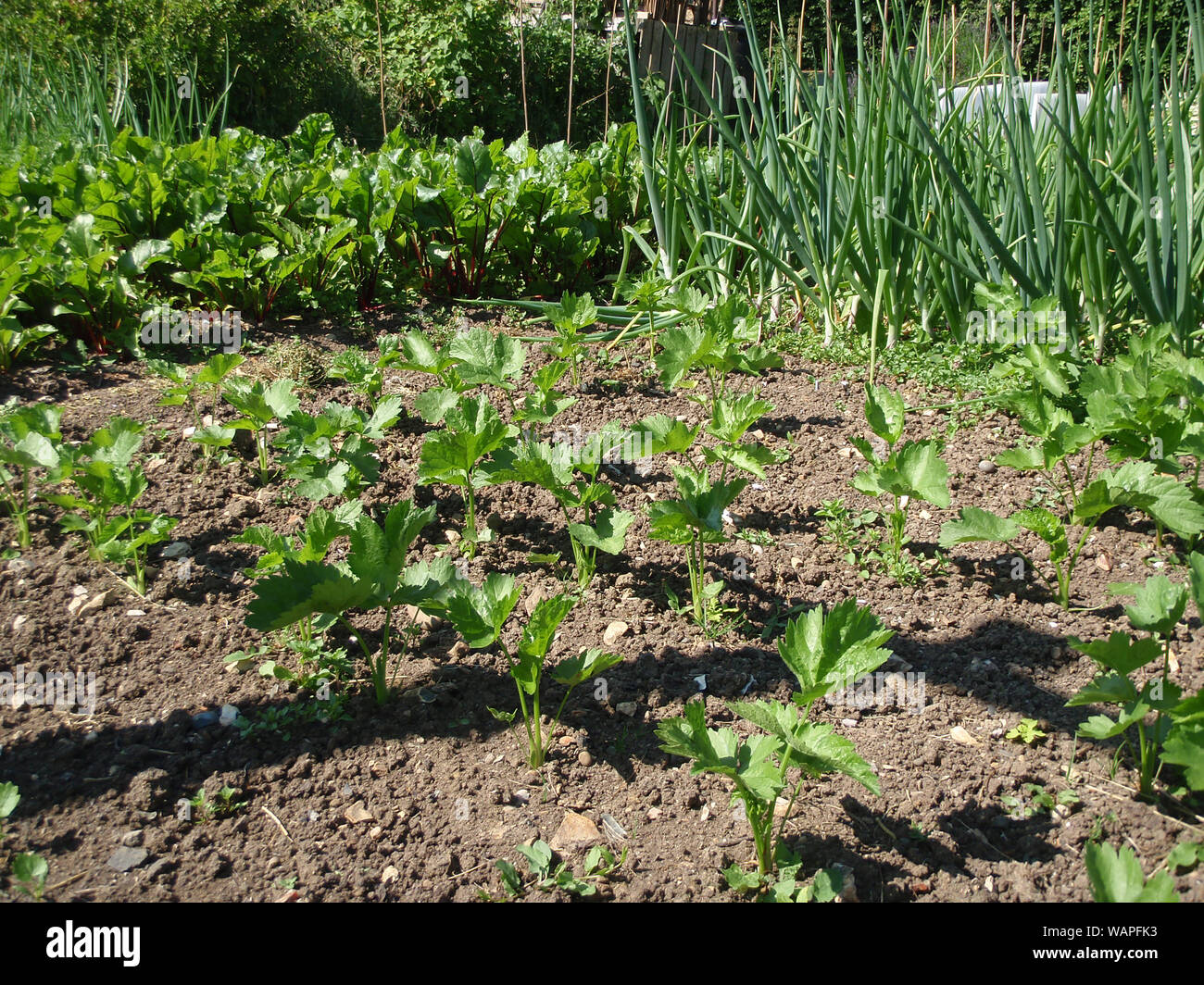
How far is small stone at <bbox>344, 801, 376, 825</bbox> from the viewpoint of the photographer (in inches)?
60.2

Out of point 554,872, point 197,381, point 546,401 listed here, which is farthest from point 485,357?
point 554,872

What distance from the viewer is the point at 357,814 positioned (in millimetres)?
1539

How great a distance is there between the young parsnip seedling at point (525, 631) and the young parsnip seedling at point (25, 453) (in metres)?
1.05

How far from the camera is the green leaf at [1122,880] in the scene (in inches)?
43.8

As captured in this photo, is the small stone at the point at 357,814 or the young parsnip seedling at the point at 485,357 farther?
the young parsnip seedling at the point at 485,357

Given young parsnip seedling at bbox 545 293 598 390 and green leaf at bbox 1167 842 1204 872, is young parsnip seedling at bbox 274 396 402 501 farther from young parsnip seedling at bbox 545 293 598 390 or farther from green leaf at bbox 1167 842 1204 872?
green leaf at bbox 1167 842 1204 872

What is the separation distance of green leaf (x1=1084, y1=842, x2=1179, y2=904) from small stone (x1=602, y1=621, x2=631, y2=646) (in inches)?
40.1

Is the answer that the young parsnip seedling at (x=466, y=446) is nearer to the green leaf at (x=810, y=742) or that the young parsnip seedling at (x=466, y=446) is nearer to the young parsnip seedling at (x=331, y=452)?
the young parsnip seedling at (x=331, y=452)

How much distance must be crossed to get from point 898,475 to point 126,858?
5.55 feet

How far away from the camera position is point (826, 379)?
3064 millimetres

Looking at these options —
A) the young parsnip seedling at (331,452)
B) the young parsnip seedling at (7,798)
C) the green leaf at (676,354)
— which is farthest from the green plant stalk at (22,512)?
the green leaf at (676,354)

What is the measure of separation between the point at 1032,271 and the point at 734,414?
1.19m

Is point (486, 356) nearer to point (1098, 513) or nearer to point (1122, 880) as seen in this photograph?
point (1098, 513)

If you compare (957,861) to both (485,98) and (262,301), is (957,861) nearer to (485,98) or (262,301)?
(262,301)
